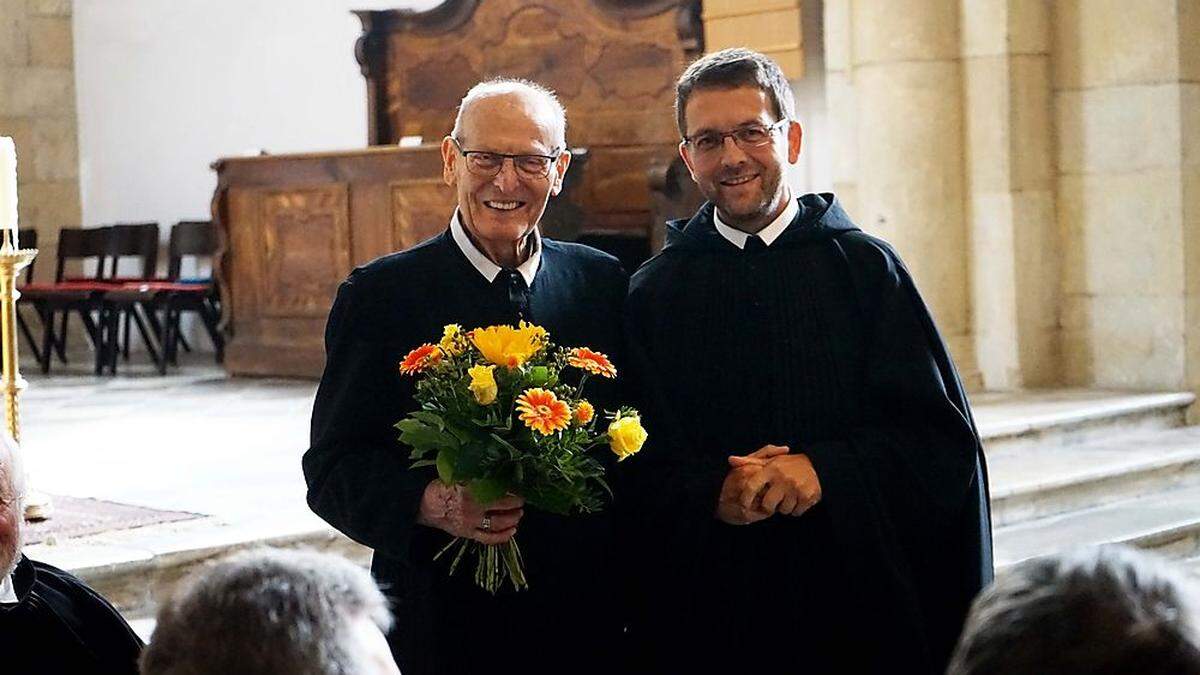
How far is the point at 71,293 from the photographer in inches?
420

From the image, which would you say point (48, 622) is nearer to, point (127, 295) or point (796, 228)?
point (796, 228)

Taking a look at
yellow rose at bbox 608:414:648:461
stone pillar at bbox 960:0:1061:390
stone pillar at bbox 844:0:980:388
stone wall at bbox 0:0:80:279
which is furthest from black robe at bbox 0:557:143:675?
stone wall at bbox 0:0:80:279

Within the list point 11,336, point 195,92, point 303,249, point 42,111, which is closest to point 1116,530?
point 11,336

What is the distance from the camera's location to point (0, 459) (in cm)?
230

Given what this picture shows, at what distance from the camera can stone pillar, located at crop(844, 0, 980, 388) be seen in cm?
787

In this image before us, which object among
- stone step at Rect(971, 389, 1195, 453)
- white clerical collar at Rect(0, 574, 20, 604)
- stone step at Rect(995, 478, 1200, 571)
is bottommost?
stone step at Rect(995, 478, 1200, 571)

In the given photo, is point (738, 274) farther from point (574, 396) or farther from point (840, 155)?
point (840, 155)

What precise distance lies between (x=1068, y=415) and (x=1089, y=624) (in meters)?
5.96

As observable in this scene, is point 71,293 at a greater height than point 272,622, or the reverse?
point 71,293

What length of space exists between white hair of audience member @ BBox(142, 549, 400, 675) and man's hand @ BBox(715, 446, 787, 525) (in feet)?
4.28

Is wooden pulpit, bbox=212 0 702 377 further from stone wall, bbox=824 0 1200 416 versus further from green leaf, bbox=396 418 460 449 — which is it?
green leaf, bbox=396 418 460 449

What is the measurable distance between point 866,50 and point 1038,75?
778 millimetres

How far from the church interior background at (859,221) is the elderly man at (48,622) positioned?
2069 millimetres

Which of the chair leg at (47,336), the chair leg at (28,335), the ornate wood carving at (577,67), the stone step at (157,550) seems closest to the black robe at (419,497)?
the stone step at (157,550)
